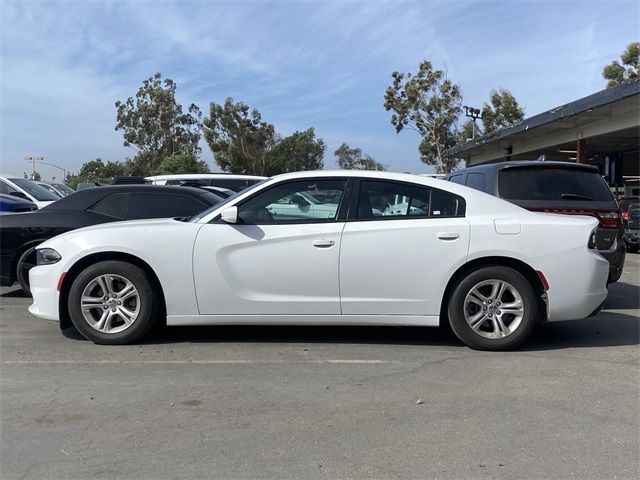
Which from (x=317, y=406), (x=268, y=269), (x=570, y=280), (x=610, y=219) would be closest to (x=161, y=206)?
(x=268, y=269)

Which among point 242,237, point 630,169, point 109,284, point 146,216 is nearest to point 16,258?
point 146,216

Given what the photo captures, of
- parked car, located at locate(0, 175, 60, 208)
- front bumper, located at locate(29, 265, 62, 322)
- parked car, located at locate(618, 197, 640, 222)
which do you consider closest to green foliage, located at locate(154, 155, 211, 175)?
parked car, located at locate(0, 175, 60, 208)

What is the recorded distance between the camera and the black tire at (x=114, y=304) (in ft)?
17.0

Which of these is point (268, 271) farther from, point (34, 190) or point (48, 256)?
point (34, 190)

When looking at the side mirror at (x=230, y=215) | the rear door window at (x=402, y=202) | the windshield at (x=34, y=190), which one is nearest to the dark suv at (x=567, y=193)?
the rear door window at (x=402, y=202)

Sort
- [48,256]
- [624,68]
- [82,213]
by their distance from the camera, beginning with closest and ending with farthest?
[48,256] → [82,213] → [624,68]

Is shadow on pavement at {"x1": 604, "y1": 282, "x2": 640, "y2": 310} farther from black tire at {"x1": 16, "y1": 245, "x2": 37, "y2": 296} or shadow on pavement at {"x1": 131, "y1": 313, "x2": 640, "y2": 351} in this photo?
black tire at {"x1": 16, "y1": 245, "x2": 37, "y2": 296}

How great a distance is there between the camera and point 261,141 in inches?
2013

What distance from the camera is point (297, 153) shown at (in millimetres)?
57438

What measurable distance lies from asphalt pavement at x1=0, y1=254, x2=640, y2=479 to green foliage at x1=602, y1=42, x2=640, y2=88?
4479 centimetres

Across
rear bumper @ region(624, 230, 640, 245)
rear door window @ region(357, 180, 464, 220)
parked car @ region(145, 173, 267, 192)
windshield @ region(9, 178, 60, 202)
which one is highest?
parked car @ region(145, 173, 267, 192)

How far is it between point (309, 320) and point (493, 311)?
65.0 inches

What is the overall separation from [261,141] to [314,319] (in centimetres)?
4721

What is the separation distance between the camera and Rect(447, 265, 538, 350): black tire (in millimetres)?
5074
